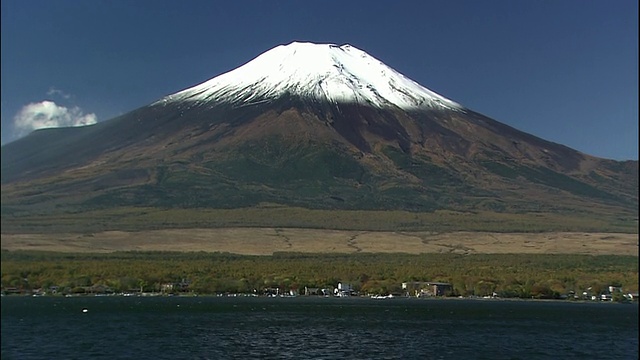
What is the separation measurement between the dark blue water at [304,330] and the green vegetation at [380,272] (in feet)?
17.1

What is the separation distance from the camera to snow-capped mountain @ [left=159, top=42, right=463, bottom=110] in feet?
447

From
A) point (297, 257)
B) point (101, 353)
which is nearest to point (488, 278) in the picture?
point (297, 257)

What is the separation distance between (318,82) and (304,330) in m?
109

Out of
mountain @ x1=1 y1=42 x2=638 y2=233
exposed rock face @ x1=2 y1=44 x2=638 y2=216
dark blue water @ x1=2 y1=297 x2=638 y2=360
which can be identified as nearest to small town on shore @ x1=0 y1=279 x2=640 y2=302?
dark blue water @ x1=2 y1=297 x2=638 y2=360

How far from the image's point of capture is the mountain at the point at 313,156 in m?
98.7

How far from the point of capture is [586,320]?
44781 millimetres

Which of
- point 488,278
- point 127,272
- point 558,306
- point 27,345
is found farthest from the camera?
point 488,278

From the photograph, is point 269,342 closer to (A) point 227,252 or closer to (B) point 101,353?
(B) point 101,353

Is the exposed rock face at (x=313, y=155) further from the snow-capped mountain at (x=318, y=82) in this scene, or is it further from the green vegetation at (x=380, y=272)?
the green vegetation at (x=380, y=272)

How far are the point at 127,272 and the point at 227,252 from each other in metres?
24.7

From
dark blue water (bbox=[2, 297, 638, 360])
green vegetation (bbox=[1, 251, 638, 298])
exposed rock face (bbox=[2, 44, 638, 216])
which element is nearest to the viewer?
dark blue water (bbox=[2, 297, 638, 360])

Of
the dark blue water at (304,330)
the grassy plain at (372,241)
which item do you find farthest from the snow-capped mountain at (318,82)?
the dark blue water at (304,330)

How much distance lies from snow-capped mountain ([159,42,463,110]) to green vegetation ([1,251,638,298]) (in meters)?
60.8

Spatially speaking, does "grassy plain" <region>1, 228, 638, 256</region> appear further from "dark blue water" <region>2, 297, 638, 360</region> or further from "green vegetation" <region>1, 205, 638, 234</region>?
"dark blue water" <region>2, 297, 638, 360</region>
